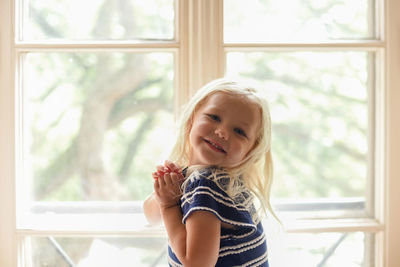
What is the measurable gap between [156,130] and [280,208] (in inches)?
17.9

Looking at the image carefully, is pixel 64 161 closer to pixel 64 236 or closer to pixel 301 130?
pixel 64 236

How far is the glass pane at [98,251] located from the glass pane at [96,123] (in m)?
0.13

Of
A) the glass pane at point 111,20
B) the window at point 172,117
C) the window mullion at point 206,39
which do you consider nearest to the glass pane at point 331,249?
the window at point 172,117

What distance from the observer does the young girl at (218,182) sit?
926mm

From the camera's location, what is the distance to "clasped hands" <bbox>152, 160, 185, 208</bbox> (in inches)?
39.2

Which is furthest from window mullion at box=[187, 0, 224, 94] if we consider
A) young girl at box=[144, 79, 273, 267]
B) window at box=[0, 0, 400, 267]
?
young girl at box=[144, 79, 273, 267]

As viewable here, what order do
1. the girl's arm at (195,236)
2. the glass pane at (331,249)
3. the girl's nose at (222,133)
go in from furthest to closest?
the glass pane at (331,249), the girl's nose at (222,133), the girl's arm at (195,236)

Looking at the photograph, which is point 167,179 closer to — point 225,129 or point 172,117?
point 225,129

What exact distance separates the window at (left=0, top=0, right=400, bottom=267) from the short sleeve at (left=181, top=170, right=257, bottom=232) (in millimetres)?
339

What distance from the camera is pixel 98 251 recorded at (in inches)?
54.0

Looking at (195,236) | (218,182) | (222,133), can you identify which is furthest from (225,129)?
(195,236)
